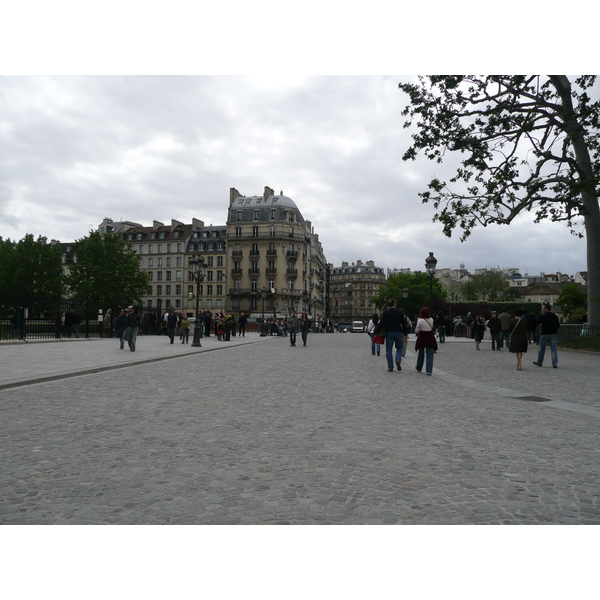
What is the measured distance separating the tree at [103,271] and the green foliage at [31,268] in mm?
3033

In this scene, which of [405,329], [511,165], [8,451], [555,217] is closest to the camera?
[8,451]

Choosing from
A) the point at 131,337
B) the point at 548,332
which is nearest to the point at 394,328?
the point at 548,332

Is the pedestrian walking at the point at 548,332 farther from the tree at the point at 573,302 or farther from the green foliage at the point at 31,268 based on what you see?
the tree at the point at 573,302

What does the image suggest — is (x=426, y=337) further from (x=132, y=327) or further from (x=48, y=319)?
(x=48, y=319)

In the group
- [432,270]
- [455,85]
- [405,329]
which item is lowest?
[405,329]

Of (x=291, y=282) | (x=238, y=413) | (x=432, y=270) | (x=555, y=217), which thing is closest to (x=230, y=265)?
(x=291, y=282)

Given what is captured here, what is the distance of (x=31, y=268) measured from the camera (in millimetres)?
61312

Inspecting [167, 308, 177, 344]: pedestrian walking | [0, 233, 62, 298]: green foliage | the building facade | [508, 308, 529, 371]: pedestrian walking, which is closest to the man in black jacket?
[508, 308, 529, 371]: pedestrian walking

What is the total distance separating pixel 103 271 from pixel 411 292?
5204cm

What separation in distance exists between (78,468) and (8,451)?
42.1 inches

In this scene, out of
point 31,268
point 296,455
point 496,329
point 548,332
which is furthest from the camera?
point 31,268

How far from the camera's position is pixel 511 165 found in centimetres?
1894

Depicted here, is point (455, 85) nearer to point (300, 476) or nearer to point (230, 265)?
point (300, 476)

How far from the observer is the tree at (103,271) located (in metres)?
58.8
